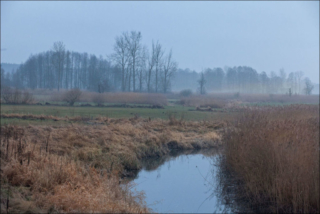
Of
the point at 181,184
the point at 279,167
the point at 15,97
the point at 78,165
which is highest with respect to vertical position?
the point at 15,97

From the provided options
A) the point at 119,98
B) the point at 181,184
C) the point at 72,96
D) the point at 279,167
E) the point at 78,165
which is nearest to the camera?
the point at 279,167

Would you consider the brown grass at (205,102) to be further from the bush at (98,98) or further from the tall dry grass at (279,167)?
the tall dry grass at (279,167)

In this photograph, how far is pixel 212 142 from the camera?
17.9 m

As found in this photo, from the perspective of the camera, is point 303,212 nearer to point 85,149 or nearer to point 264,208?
point 264,208

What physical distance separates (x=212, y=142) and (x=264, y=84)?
76780 millimetres

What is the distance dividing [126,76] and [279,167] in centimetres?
5836

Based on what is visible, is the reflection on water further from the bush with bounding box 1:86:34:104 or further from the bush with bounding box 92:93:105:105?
the bush with bounding box 92:93:105:105

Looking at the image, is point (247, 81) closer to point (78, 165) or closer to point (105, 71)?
point (105, 71)

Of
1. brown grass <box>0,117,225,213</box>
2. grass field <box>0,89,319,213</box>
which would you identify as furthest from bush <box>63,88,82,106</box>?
grass field <box>0,89,319,213</box>

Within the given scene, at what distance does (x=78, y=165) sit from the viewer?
995 centimetres

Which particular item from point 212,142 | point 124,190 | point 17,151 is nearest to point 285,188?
point 124,190

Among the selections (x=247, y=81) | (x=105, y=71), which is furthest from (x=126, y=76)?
(x=247, y=81)

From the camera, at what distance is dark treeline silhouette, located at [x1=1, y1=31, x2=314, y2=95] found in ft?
206

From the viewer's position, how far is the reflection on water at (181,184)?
30.4 ft
